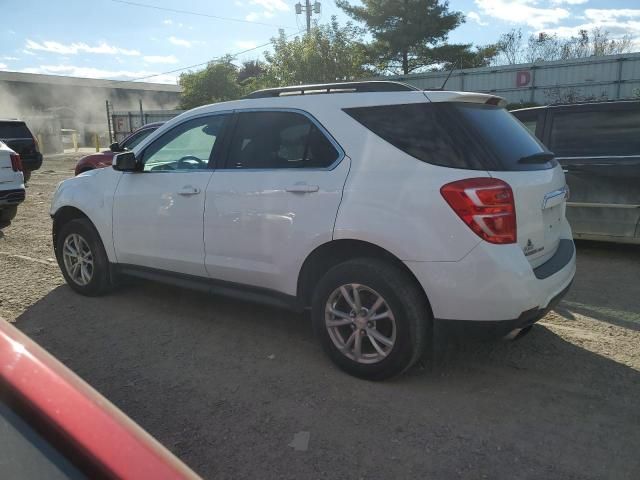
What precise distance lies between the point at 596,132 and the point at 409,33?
92.7 feet

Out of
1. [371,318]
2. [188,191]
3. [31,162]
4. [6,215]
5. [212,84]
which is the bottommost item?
[6,215]

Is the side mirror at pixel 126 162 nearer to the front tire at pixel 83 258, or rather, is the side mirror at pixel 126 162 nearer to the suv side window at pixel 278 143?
the front tire at pixel 83 258

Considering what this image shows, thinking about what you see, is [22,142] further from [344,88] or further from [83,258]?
[344,88]

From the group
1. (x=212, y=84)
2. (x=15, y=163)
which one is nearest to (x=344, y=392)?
(x=15, y=163)

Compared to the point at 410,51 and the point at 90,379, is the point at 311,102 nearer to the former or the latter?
the point at 90,379

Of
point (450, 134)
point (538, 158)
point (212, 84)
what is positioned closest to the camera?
point (450, 134)

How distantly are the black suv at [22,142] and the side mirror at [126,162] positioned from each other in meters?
12.1

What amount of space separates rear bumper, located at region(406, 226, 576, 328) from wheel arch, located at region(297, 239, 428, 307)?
13 centimetres

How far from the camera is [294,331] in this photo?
4.30 metres

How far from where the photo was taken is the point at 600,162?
19.6 feet

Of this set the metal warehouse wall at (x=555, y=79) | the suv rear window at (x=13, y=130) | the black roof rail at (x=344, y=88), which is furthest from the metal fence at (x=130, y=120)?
the black roof rail at (x=344, y=88)

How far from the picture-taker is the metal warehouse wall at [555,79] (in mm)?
19484

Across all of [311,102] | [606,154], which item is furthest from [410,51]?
[311,102]

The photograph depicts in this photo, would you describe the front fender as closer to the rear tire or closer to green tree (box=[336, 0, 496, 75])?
the rear tire
